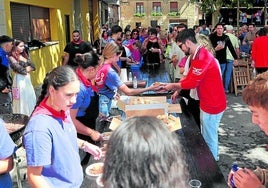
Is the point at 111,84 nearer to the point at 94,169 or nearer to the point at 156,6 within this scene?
the point at 94,169

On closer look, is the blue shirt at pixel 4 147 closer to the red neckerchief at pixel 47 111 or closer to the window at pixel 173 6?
the red neckerchief at pixel 47 111

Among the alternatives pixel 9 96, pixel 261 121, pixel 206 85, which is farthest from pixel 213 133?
pixel 9 96

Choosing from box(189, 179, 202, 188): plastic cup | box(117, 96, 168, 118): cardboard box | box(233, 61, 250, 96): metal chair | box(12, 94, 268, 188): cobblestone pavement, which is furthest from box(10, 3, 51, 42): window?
box(189, 179, 202, 188): plastic cup

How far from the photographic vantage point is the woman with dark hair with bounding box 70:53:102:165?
301 centimetres

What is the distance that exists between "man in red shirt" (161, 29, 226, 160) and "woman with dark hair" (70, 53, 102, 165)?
120cm

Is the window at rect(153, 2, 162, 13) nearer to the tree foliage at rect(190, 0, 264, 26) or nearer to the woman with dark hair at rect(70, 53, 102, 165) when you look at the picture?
the tree foliage at rect(190, 0, 264, 26)

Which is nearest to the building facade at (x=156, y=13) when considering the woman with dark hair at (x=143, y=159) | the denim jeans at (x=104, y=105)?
the denim jeans at (x=104, y=105)

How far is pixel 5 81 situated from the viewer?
18.0ft

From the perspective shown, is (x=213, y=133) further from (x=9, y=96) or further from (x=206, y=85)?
(x=9, y=96)

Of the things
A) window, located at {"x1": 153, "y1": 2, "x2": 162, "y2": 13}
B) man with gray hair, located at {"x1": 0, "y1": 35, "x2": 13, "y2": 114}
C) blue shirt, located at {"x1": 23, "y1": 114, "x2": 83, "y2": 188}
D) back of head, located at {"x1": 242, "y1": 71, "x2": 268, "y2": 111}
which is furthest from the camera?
window, located at {"x1": 153, "y1": 2, "x2": 162, "y2": 13}

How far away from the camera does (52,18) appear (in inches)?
482

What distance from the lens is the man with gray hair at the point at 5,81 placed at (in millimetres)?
5346

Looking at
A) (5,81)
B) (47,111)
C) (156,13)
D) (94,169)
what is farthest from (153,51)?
(156,13)

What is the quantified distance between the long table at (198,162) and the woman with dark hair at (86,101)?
0.69 metres
